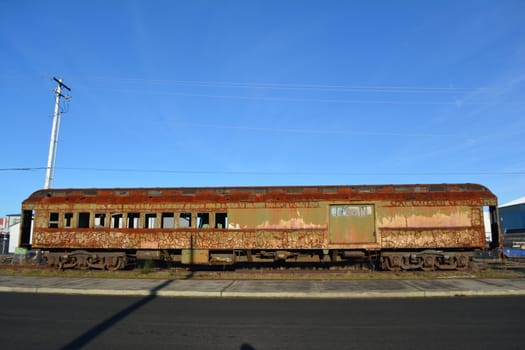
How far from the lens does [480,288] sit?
1039cm

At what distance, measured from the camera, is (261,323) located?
7109 mm

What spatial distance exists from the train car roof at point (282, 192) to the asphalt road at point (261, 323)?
6.24 meters

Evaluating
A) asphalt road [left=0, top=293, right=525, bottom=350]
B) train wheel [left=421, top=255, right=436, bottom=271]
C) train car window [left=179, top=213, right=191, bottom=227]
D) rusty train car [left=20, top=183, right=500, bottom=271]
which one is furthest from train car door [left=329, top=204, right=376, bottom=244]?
train car window [left=179, top=213, right=191, bottom=227]

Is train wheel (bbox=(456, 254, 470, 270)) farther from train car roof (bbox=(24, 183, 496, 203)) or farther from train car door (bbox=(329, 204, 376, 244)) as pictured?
train car door (bbox=(329, 204, 376, 244))

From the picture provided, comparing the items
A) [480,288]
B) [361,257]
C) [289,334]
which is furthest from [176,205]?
[480,288]

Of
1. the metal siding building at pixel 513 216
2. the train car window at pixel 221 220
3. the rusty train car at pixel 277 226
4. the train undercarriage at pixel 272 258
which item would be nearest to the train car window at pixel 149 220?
the rusty train car at pixel 277 226

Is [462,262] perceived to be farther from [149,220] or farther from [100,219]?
[100,219]

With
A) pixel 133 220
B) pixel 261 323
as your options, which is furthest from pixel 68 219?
pixel 261 323

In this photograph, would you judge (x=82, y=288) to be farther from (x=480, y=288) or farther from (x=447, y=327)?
(x=480, y=288)

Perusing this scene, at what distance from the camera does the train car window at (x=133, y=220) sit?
1661 cm

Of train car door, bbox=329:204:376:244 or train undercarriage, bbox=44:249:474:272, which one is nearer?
train undercarriage, bbox=44:249:474:272

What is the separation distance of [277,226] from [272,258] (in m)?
1.40

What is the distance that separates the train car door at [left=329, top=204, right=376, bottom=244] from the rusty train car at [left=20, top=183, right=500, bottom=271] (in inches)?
1.6

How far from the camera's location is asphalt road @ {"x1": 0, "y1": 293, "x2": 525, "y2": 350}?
19.1ft
